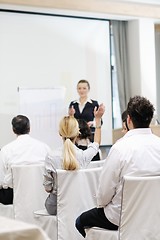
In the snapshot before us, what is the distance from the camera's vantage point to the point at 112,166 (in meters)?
2.62

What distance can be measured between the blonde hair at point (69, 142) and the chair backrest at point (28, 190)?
1.42 feet

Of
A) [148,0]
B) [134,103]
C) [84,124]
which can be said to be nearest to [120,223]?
[134,103]

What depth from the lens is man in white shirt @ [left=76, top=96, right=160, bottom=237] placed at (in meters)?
2.63

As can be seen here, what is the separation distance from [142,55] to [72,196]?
4.00 meters

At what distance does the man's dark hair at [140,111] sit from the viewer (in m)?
2.77

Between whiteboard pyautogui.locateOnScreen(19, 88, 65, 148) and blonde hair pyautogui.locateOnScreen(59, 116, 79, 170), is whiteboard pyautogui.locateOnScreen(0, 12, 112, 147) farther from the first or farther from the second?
blonde hair pyautogui.locateOnScreen(59, 116, 79, 170)

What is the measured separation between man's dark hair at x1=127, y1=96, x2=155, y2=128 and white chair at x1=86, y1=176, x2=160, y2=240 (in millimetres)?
405

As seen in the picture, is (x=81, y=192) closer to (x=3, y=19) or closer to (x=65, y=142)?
(x=65, y=142)

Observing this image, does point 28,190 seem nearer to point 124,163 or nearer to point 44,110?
point 124,163

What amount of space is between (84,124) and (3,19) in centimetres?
251

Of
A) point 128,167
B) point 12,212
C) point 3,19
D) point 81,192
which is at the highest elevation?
point 3,19

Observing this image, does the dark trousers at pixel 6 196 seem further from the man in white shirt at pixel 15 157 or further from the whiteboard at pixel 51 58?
the whiteboard at pixel 51 58

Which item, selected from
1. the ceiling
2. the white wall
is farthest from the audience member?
the white wall

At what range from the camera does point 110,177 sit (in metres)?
2.64
